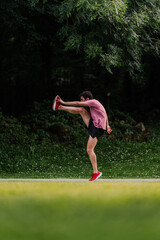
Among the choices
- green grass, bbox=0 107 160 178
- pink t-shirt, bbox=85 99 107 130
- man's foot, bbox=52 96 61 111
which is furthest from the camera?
green grass, bbox=0 107 160 178

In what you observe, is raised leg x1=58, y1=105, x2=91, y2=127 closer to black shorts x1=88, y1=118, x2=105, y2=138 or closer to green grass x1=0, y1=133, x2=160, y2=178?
black shorts x1=88, y1=118, x2=105, y2=138

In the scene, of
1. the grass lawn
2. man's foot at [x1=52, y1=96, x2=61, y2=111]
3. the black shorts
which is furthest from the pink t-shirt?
the grass lawn

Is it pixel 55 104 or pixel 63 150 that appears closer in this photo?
pixel 55 104

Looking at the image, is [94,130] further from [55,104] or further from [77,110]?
[55,104]

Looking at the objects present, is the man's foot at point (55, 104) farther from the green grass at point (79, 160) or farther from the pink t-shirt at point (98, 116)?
the green grass at point (79, 160)

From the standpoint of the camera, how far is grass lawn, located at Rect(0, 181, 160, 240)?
445 cm

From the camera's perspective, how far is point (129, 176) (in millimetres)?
13961

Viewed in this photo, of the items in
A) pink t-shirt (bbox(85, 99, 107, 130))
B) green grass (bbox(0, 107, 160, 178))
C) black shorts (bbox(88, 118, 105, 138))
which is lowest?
green grass (bbox(0, 107, 160, 178))

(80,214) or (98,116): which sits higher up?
(80,214)

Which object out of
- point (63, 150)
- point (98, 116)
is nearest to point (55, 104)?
point (98, 116)

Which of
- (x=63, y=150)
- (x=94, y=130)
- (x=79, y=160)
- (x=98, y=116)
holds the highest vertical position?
(x=98, y=116)

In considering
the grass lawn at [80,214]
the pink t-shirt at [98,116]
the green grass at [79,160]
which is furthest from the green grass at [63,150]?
the grass lawn at [80,214]

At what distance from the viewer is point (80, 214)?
18.0ft

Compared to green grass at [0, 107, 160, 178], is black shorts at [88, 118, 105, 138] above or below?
above
